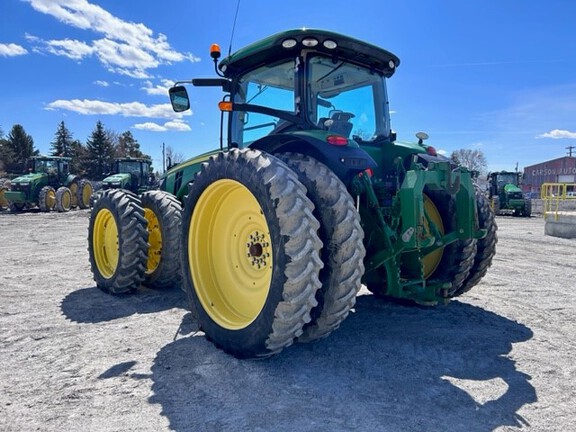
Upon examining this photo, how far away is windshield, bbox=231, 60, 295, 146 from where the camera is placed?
153 inches

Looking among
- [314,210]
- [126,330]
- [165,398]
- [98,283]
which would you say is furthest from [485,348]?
[98,283]

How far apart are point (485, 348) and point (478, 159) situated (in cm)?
7788

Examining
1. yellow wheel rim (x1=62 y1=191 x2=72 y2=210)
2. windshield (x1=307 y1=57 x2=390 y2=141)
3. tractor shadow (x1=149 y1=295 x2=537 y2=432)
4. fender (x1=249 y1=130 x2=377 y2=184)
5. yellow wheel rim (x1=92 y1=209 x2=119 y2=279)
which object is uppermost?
windshield (x1=307 y1=57 x2=390 y2=141)

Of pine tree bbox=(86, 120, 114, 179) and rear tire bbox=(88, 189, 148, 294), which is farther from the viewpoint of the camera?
pine tree bbox=(86, 120, 114, 179)

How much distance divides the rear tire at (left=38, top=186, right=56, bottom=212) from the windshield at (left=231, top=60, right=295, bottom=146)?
1973 cm

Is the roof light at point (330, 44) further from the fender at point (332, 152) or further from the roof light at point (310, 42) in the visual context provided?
the fender at point (332, 152)

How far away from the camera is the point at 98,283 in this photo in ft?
17.2

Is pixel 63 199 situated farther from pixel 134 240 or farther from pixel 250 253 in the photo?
pixel 250 253

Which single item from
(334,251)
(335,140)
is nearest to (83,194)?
(335,140)

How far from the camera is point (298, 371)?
289 cm

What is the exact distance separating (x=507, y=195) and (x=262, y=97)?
22.9 metres

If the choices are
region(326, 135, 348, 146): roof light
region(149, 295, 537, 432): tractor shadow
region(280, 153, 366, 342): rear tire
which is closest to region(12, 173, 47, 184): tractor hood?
region(149, 295, 537, 432): tractor shadow

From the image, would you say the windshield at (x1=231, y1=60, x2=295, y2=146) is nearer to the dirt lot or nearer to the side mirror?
the side mirror

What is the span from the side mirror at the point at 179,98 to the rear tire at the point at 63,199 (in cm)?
1913
